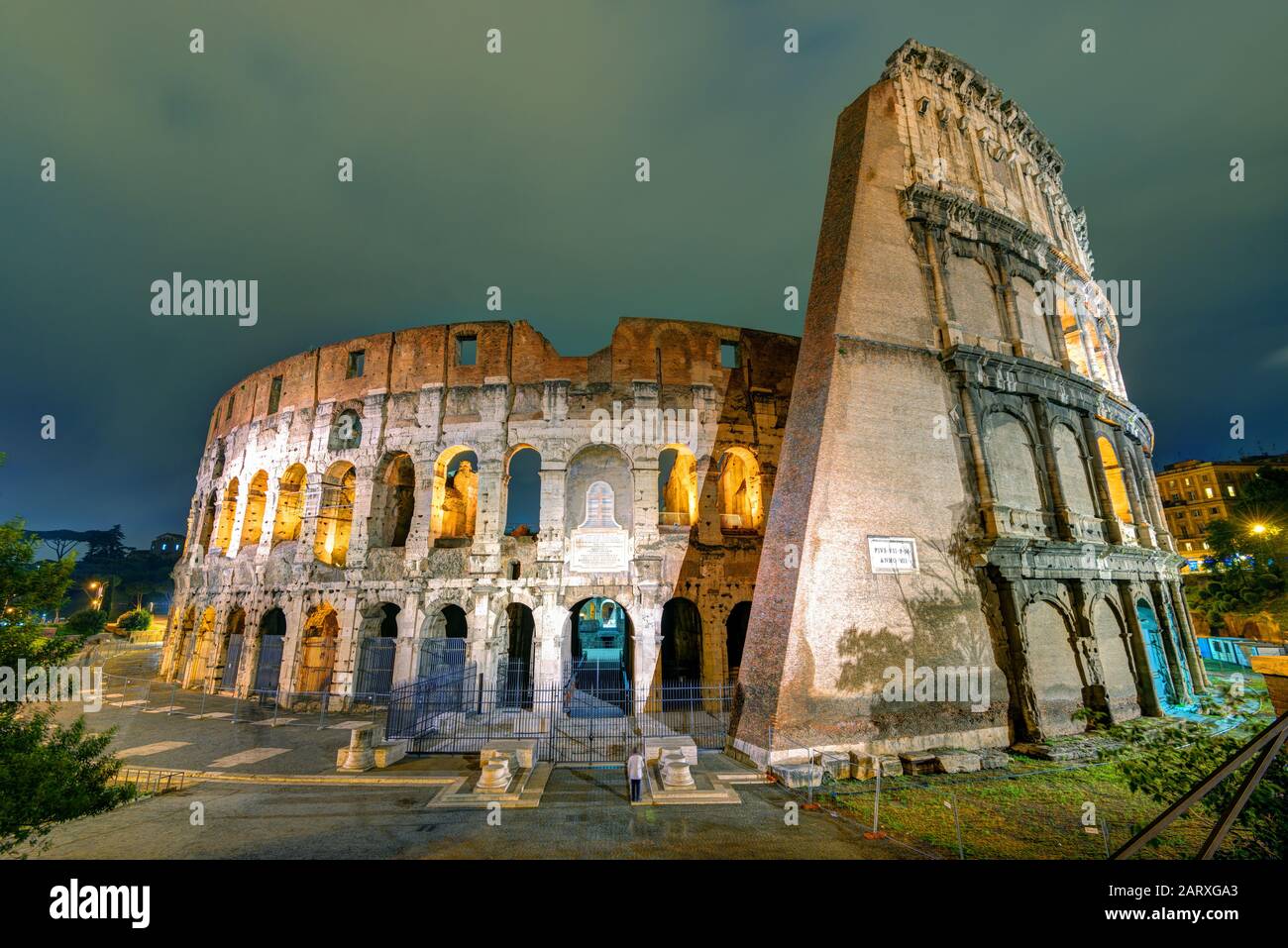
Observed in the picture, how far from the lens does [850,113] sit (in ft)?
52.3

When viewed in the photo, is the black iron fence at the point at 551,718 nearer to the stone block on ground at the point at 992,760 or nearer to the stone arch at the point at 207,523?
the stone block on ground at the point at 992,760

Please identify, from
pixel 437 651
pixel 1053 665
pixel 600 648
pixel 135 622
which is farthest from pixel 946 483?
pixel 135 622

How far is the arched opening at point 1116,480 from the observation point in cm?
1759

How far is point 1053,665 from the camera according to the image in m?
12.9

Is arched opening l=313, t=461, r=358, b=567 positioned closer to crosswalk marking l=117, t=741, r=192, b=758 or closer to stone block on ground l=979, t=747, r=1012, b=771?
crosswalk marking l=117, t=741, r=192, b=758

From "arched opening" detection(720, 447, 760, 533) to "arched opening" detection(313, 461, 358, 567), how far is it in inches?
563

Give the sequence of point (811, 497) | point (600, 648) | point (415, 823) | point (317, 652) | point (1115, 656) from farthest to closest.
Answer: point (600, 648)
point (317, 652)
point (1115, 656)
point (811, 497)
point (415, 823)

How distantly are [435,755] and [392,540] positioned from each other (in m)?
10.0

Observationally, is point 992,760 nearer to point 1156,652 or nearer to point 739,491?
point 1156,652

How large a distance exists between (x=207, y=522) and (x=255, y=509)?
14.3 ft

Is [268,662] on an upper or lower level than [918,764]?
upper

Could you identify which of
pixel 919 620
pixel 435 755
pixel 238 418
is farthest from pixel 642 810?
pixel 238 418

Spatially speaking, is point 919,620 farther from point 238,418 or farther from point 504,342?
point 238,418
